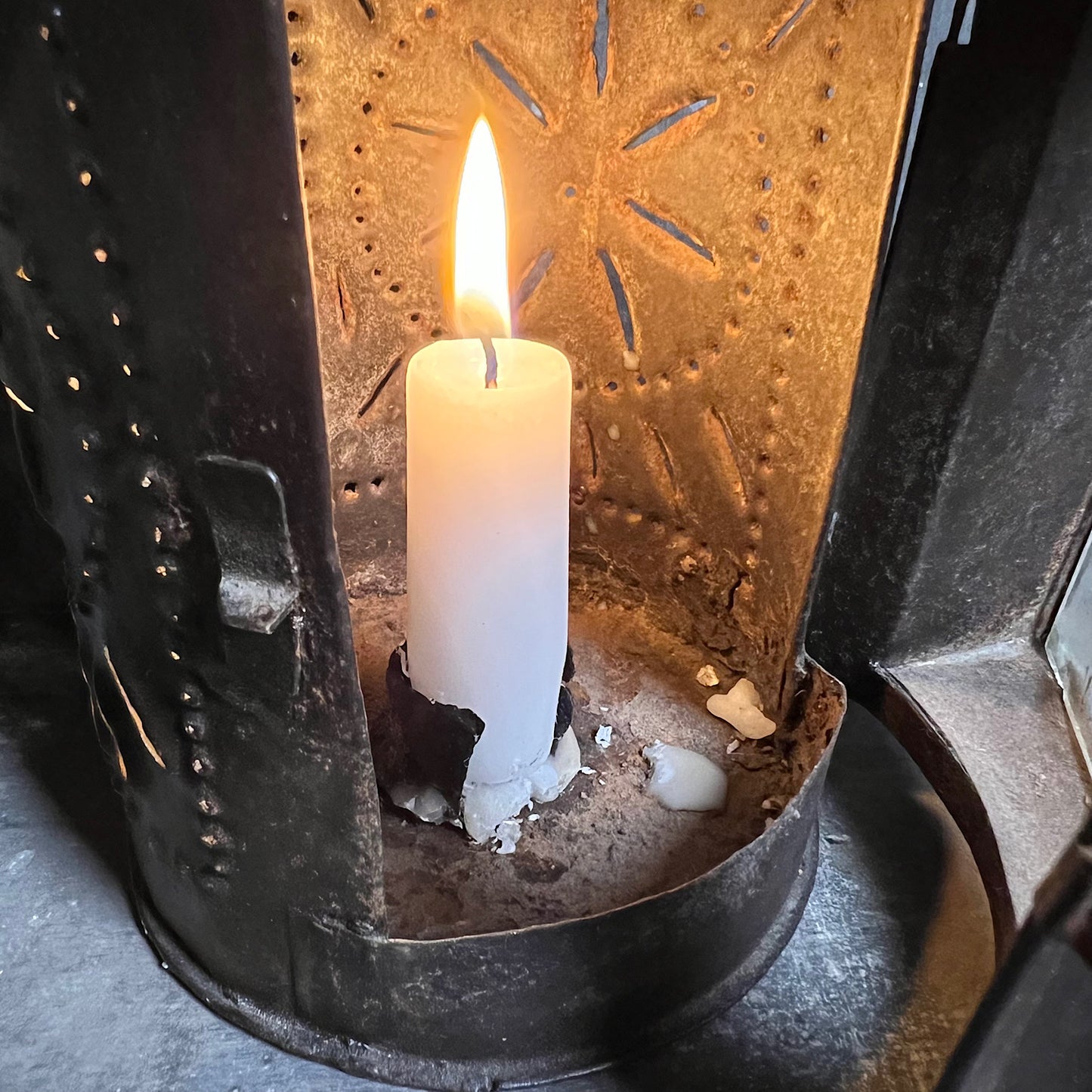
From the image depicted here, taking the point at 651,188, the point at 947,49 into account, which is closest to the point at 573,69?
the point at 651,188

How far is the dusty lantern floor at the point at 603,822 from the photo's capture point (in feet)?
1.44

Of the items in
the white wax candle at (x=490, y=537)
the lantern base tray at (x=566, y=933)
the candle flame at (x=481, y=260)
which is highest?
the candle flame at (x=481, y=260)

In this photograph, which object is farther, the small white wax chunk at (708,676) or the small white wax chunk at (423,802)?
the small white wax chunk at (708,676)

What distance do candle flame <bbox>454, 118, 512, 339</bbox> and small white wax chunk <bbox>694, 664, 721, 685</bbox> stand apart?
0.25m

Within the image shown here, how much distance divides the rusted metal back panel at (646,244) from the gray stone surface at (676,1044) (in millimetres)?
109

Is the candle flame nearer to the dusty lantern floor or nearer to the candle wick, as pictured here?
the candle wick

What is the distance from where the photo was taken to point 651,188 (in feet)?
1.77

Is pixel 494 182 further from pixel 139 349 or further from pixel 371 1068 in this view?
pixel 371 1068

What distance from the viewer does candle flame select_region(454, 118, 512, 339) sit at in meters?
0.41

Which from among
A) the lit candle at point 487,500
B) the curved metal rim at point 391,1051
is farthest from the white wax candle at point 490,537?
the curved metal rim at point 391,1051

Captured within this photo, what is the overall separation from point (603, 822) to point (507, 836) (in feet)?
0.15

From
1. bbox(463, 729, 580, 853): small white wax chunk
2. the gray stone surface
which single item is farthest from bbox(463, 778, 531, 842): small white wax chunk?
the gray stone surface

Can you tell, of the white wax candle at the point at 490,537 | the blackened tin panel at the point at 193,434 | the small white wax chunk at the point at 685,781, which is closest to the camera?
the blackened tin panel at the point at 193,434

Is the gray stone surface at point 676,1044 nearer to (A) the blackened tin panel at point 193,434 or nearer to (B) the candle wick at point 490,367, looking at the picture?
(A) the blackened tin panel at point 193,434
